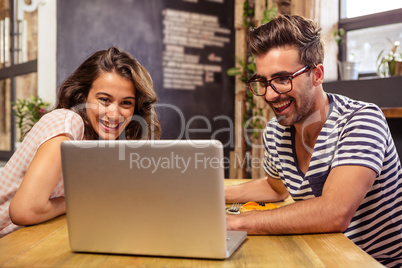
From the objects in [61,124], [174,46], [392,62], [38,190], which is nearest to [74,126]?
[61,124]

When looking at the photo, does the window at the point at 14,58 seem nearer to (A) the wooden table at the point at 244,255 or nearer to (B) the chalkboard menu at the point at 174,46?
(B) the chalkboard menu at the point at 174,46

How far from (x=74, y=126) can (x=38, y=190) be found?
29 centimetres

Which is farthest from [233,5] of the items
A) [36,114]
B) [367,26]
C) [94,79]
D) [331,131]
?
[331,131]

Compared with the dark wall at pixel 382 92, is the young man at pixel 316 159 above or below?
below

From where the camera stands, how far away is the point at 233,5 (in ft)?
16.0

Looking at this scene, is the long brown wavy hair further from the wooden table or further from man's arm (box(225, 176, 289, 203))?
the wooden table

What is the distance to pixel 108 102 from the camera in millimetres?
1708

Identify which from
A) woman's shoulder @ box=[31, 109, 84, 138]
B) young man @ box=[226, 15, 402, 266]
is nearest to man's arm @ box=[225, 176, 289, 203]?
young man @ box=[226, 15, 402, 266]

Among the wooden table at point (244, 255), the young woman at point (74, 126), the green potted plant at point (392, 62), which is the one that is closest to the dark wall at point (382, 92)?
the green potted plant at point (392, 62)

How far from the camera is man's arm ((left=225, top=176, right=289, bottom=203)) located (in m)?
1.61

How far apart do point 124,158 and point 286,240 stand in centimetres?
50

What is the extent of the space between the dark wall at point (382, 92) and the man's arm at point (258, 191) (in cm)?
144

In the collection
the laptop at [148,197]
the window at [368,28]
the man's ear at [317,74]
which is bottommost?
the laptop at [148,197]

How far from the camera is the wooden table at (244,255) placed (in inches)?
33.2
